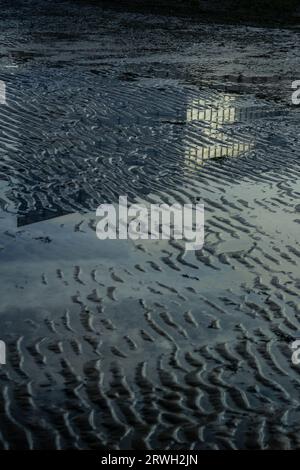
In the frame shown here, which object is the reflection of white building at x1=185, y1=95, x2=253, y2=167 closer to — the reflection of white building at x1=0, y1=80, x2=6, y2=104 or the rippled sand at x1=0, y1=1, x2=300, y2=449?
the rippled sand at x1=0, y1=1, x2=300, y2=449

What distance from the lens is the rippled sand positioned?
7434 millimetres

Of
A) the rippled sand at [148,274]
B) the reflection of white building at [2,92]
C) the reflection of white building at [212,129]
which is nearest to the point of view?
the rippled sand at [148,274]

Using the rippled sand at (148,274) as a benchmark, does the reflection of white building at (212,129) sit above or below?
below

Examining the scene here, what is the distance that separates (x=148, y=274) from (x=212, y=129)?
25.4 ft

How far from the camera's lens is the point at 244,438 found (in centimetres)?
712

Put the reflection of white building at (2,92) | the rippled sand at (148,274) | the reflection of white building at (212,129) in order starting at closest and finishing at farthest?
1. the rippled sand at (148,274)
2. the reflection of white building at (212,129)
3. the reflection of white building at (2,92)

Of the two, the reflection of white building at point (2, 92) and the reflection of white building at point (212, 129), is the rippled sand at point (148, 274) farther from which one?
the reflection of white building at point (2, 92)

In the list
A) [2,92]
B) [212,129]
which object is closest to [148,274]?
[212,129]

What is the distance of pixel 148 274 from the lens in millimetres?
10328

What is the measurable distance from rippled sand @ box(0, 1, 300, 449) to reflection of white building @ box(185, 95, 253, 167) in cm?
4

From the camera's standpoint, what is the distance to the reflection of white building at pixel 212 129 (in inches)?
619

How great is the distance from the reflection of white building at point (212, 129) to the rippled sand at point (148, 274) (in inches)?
1.7

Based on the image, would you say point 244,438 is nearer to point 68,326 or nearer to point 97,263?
point 68,326

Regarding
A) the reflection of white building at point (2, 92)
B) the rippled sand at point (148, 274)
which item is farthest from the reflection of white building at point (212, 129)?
the reflection of white building at point (2, 92)
